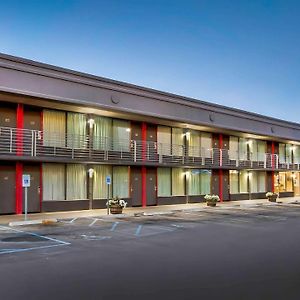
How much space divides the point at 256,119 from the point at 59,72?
911 inches

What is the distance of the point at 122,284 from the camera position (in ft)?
27.4

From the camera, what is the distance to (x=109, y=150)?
28688 millimetres

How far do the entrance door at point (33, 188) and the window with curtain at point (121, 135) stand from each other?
21.3 feet

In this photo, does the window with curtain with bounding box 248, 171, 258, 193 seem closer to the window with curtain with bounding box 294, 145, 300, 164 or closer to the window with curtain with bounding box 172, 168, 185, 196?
the window with curtain with bounding box 294, 145, 300, 164

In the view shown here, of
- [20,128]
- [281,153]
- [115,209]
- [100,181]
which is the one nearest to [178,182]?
[100,181]

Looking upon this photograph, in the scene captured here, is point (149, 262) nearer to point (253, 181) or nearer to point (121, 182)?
point (121, 182)

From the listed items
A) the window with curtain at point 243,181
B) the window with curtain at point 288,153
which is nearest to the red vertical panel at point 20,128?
the window with curtain at point 243,181

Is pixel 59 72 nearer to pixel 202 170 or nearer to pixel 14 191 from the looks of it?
pixel 14 191

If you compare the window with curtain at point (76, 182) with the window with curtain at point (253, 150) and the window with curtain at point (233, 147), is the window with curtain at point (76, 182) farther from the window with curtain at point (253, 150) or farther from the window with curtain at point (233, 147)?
the window with curtain at point (253, 150)

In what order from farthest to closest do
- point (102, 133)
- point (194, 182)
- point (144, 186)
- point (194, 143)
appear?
point (194, 143), point (194, 182), point (144, 186), point (102, 133)

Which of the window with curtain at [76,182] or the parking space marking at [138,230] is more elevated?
the window with curtain at [76,182]

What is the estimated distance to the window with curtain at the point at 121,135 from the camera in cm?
2956

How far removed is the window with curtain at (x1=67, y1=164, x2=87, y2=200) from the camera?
26734mm

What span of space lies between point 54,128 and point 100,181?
5196 mm
